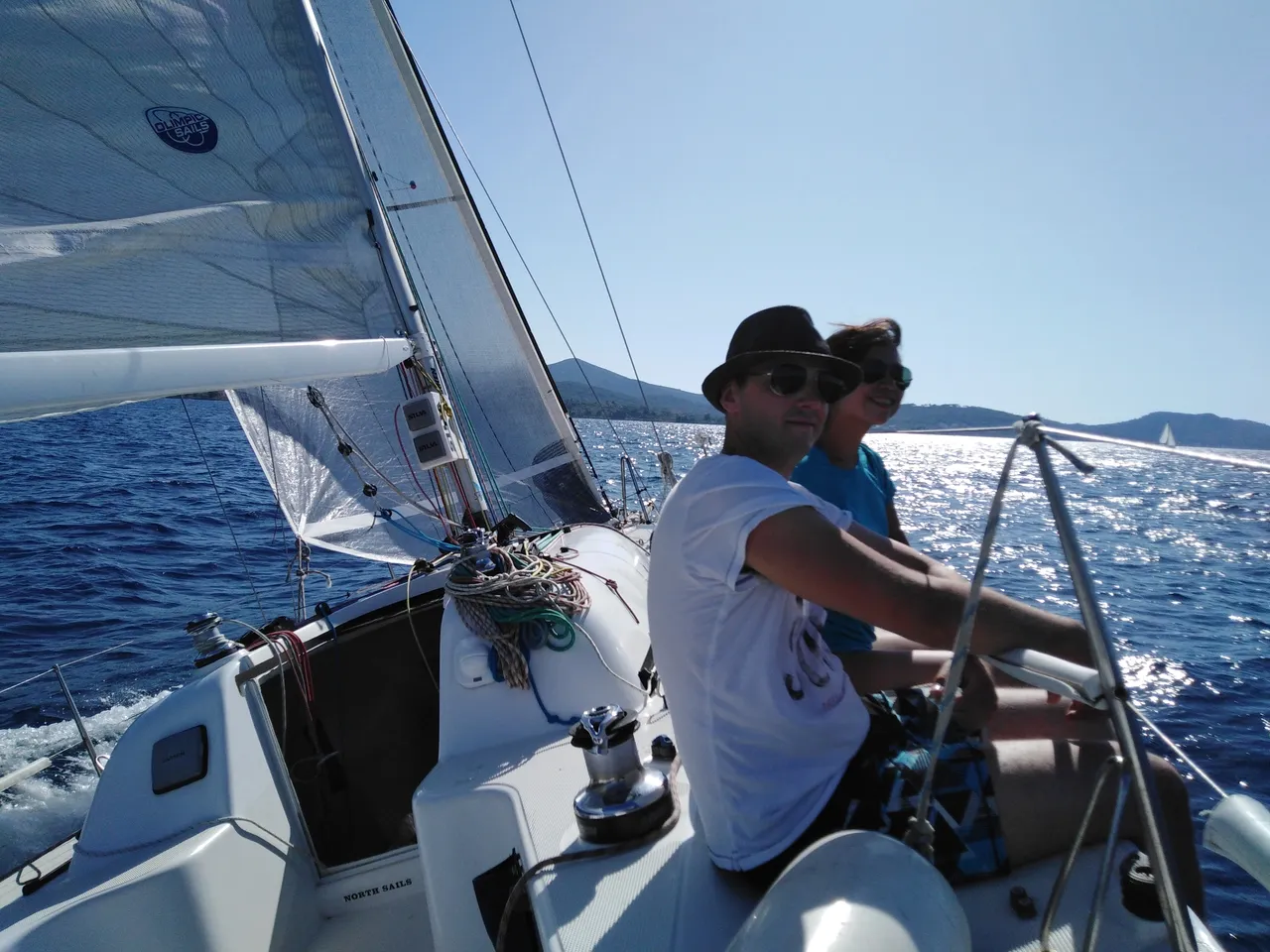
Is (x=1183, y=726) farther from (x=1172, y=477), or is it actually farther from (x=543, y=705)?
(x=1172, y=477)

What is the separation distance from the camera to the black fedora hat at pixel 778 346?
146 centimetres

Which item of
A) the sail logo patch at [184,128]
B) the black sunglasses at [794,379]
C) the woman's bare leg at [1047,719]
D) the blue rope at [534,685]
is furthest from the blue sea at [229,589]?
the sail logo patch at [184,128]

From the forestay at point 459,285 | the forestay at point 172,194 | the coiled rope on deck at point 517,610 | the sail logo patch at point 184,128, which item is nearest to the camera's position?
the forestay at point 172,194

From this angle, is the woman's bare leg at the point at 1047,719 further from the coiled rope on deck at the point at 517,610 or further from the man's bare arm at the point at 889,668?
the coiled rope on deck at the point at 517,610

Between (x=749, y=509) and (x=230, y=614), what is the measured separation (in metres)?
7.74

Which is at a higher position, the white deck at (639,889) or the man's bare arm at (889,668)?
the man's bare arm at (889,668)

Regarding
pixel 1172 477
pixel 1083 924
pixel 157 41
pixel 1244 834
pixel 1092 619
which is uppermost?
pixel 157 41

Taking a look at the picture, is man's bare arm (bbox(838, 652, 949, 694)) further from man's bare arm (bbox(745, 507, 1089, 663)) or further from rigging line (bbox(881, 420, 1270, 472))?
rigging line (bbox(881, 420, 1270, 472))

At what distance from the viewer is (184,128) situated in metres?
3.13

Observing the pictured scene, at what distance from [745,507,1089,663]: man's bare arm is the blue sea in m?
0.34

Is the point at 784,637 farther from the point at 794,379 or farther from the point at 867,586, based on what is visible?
the point at 794,379

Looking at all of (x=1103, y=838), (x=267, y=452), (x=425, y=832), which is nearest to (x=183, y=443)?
(x=267, y=452)

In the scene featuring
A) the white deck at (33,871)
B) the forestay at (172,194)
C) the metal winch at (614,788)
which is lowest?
the white deck at (33,871)

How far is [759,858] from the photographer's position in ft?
4.50
